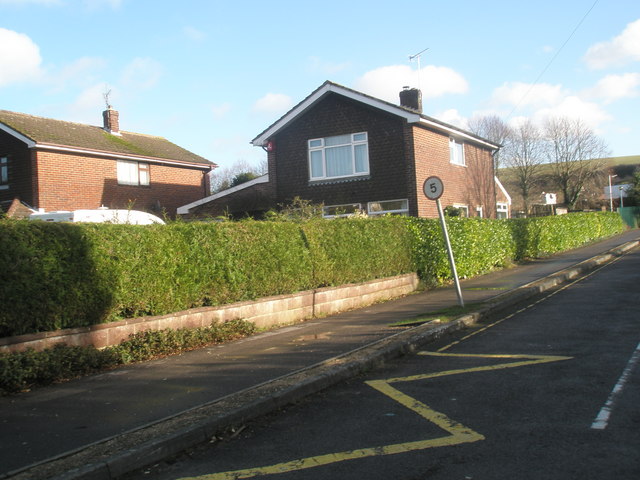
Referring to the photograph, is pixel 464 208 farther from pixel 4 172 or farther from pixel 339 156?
pixel 4 172

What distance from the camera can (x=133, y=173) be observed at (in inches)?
1051

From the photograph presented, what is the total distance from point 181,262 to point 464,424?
5.65 meters

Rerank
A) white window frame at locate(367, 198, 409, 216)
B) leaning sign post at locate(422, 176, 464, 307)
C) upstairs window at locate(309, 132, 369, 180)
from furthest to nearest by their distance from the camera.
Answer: upstairs window at locate(309, 132, 369, 180) → white window frame at locate(367, 198, 409, 216) → leaning sign post at locate(422, 176, 464, 307)

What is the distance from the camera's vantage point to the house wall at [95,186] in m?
22.9

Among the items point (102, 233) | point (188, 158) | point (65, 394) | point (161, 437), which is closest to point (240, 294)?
point (102, 233)

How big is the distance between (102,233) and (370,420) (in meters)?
4.84

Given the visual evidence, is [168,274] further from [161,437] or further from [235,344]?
[161,437]

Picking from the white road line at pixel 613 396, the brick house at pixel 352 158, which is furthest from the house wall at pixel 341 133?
the white road line at pixel 613 396

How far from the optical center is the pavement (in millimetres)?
4520

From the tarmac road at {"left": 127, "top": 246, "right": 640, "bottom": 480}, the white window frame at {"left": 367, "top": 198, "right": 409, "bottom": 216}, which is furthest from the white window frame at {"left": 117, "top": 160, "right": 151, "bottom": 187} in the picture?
the tarmac road at {"left": 127, "top": 246, "right": 640, "bottom": 480}

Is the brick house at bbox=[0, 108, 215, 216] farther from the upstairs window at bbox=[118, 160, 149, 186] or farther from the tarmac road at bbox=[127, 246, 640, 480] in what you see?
the tarmac road at bbox=[127, 246, 640, 480]

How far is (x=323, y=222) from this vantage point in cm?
1307

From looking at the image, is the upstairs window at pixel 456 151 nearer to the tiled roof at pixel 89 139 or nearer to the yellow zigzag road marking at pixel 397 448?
the tiled roof at pixel 89 139

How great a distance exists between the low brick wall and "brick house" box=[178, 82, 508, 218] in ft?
23.6
